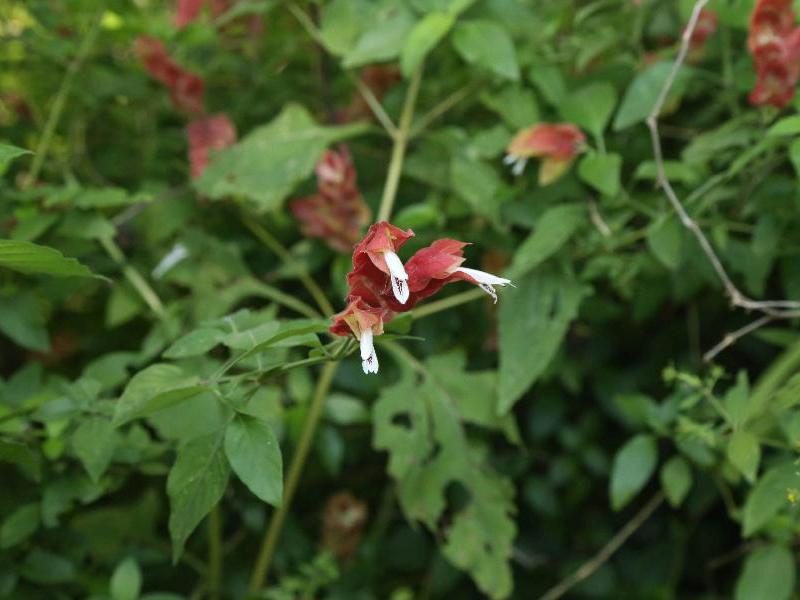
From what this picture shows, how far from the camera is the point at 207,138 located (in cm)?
138

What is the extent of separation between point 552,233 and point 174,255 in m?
0.55

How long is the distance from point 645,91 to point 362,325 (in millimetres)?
690

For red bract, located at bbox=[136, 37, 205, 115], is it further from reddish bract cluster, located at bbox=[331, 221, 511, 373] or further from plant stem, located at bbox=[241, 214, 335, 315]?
reddish bract cluster, located at bbox=[331, 221, 511, 373]

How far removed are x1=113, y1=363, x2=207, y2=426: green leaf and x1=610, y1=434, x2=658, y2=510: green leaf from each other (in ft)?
1.88

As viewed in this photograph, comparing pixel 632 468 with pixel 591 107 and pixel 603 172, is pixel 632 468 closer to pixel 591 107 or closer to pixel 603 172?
pixel 603 172

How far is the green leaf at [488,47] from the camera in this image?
1223mm

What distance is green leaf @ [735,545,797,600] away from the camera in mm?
1036

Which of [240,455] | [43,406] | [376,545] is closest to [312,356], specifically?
[240,455]

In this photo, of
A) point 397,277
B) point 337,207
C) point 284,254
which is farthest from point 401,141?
point 397,277

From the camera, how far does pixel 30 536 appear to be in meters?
1.08

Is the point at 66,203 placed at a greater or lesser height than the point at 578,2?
lesser

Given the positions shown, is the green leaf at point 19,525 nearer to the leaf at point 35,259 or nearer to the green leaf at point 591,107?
the leaf at point 35,259

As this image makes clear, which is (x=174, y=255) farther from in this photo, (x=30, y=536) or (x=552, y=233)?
(x=552, y=233)

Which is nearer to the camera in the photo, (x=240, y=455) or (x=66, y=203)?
(x=240, y=455)
